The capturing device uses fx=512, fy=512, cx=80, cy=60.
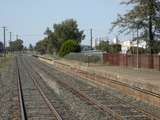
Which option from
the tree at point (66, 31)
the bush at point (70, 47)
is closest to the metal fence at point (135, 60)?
the bush at point (70, 47)

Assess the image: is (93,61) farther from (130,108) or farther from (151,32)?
(130,108)

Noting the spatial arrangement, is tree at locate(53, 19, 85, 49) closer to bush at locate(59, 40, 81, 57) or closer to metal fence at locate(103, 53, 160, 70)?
bush at locate(59, 40, 81, 57)

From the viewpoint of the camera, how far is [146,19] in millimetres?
50250

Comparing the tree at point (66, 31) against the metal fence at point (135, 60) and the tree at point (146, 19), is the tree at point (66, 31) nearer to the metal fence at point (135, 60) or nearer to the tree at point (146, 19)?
the metal fence at point (135, 60)

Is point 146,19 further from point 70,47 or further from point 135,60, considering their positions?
point 70,47

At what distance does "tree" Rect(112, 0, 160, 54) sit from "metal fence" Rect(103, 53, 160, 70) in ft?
5.02

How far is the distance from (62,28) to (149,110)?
116m

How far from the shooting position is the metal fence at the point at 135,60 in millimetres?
47109

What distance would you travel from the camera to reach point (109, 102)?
2202 centimetres

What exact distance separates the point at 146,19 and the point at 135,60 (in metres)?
5.27

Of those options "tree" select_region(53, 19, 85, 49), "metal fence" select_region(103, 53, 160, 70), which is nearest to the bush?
"tree" select_region(53, 19, 85, 49)

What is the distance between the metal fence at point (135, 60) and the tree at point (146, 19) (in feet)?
5.02

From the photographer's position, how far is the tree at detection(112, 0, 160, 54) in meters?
49.5

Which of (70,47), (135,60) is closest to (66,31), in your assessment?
(70,47)
